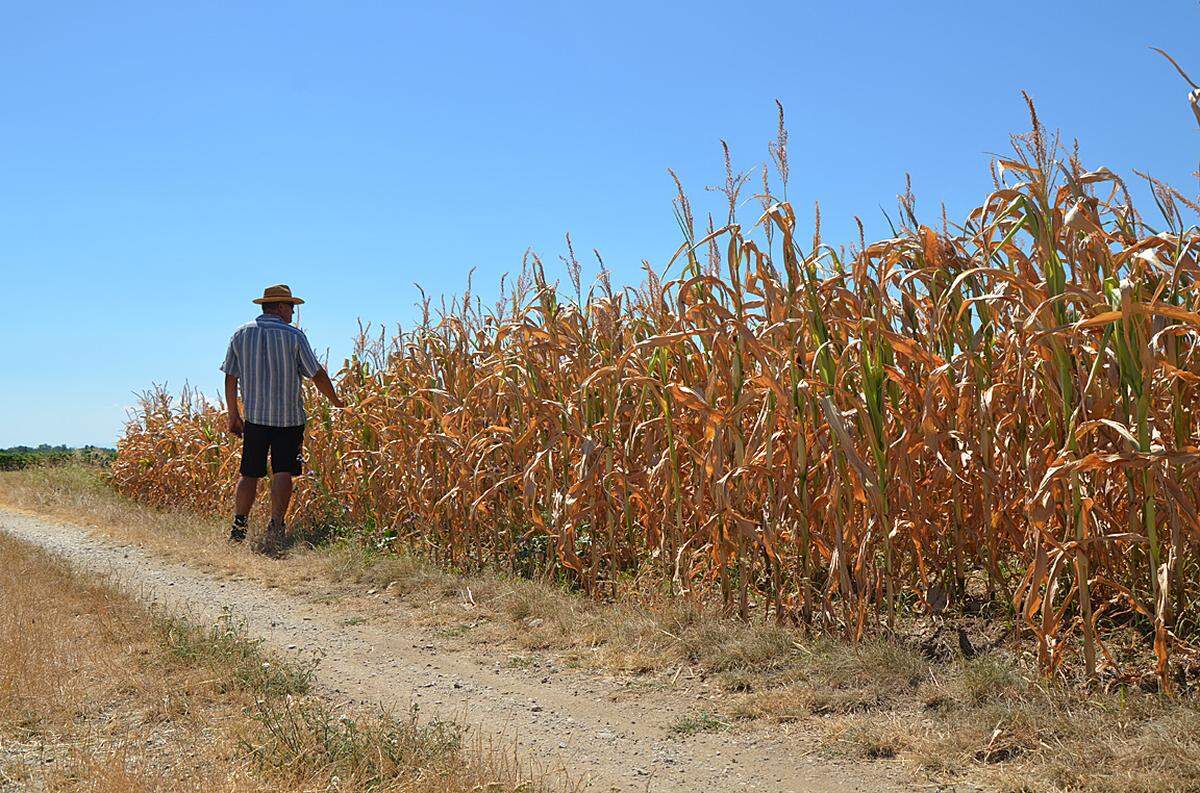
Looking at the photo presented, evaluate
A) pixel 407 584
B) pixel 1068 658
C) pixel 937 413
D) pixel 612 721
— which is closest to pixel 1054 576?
pixel 1068 658

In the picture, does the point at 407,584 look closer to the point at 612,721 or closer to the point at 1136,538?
the point at 612,721

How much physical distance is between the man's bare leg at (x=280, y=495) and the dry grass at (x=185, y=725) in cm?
306

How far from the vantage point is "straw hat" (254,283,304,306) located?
320 inches

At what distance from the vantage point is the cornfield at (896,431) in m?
2.98

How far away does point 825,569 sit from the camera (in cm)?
409

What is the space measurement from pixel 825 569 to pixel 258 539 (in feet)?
15.4

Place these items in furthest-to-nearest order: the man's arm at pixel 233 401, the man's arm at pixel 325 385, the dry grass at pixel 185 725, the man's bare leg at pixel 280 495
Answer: the man's arm at pixel 233 401, the man's arm at pixel 325 385, the man's bare leg at pixel 280 495, the dry grass at pixel 185 725

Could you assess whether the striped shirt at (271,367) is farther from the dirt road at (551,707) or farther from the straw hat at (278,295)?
the dirt road at (551,707)

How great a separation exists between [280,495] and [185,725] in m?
4.68

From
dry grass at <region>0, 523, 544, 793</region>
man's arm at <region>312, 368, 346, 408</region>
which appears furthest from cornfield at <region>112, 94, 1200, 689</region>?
man's arm at <region>312, 368, 346, 408</region>

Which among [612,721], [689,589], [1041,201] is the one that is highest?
[1041,201]

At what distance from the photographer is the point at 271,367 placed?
25.5ft

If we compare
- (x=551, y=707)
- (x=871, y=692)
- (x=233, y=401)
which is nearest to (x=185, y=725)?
(x=551, y=707)

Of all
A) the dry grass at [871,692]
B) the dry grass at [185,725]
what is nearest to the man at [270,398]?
the dry grass at [871,692]
